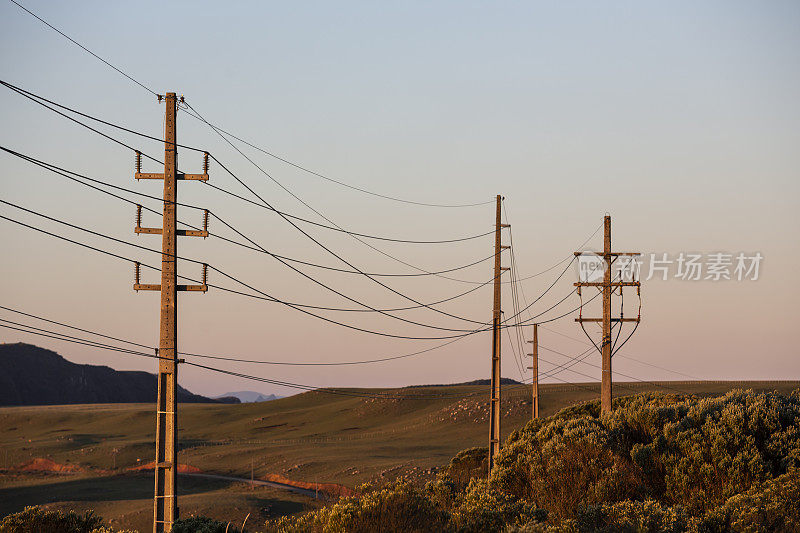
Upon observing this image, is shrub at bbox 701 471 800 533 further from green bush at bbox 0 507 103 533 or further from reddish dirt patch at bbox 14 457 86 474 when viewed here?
reddish dirt patch at bbox 14 457 86 474

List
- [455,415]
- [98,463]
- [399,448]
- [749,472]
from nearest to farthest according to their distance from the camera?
1. [749,472]
2. [399,448]
3. [98,463]
4. [455,415]

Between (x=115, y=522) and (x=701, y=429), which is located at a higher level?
(x=701, y=429)

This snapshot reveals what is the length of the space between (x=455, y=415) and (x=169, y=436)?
104 metres

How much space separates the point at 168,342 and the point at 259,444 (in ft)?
317

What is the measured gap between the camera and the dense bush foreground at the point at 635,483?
20.3m

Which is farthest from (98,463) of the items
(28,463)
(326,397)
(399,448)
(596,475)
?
(596,475)

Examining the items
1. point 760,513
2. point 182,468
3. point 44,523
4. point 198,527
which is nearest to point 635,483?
point 760,513

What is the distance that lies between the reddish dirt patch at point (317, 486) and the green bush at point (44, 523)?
45.2 metres

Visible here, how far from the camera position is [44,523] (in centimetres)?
2325

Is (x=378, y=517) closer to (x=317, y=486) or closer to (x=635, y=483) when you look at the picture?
(x=635, y=483)

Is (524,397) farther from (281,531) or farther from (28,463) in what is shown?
(281,531)

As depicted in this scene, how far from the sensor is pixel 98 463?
348 feet

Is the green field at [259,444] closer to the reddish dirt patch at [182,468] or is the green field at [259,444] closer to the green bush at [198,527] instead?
the reddish dirt patch at [182,468]

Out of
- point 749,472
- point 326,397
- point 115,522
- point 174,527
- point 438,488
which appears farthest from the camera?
point 326,397
